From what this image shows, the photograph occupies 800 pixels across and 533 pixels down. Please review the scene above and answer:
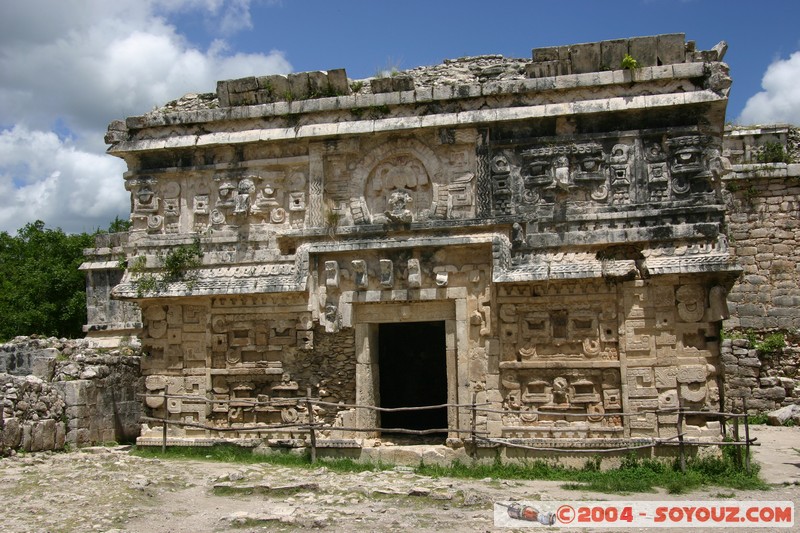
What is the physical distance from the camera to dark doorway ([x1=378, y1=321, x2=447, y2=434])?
48.2ft

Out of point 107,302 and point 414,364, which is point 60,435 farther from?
point 107,302

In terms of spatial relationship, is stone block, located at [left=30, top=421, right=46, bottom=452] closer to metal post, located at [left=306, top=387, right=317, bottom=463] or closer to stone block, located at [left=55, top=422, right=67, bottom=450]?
stone block, located at [left=55, top=422, right=67, bottom=450]

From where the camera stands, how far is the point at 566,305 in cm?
1072

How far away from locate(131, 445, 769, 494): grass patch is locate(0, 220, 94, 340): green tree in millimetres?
18114

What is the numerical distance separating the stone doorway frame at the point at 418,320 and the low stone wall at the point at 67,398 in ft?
→ 13.5

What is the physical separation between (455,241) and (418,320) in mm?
1376

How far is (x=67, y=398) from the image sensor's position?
37.1ft

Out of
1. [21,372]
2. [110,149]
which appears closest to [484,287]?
[110,149]

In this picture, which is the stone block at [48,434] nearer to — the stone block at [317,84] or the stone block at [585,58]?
the stone block at [317,84]

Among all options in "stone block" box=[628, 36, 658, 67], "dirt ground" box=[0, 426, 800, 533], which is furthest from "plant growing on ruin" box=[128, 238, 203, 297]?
"stone block" box=[628, 36, 658, 67]

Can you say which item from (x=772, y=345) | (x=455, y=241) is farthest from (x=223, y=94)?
(x=772, y=345)

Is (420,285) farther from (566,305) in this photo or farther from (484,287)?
(566,305)

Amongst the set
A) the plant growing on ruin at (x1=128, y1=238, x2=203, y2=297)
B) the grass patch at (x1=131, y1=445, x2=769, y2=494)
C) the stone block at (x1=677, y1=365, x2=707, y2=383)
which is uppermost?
the plant growing on ruin at (x1=128, y1=238, x2=203, y2=297)

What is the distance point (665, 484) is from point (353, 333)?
488 cm
